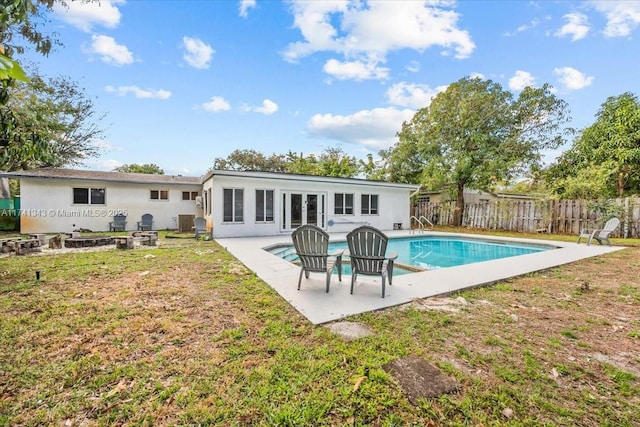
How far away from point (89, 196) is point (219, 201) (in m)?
7.92

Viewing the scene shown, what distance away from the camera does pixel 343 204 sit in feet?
47.0

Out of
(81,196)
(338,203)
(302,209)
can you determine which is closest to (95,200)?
(81,196)

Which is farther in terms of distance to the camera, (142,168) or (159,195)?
A: (142,168)

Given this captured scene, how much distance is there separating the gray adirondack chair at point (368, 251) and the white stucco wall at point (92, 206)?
14.1 m

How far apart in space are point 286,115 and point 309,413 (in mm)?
19191

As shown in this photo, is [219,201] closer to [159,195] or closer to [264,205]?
[264,205]

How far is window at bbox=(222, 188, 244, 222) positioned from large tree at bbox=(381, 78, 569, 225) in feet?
38.3

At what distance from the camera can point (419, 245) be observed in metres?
11.7

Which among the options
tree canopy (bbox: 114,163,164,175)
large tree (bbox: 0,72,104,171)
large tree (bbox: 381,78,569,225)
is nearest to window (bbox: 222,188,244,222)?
large tree (bbox: 0,72,104,171)

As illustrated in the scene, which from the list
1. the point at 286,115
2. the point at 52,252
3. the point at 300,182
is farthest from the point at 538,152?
the point at 52,252

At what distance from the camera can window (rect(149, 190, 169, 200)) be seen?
1549 cm

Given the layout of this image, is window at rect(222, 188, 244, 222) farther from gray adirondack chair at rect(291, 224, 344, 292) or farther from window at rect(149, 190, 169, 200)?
gray adirondack chair at rect(291, 224, 344, 292)

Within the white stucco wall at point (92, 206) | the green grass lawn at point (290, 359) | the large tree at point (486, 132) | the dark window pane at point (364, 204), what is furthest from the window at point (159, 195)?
the large tree at point (486, 132)

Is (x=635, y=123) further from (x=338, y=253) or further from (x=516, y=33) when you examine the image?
(x=338, y=253)
